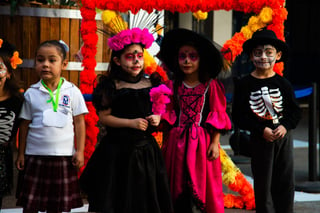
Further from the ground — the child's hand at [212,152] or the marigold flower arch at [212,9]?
the marigold flower arch at [212,9]

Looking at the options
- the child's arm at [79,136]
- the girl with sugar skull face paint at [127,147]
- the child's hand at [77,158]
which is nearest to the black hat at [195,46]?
the girl with sugar skull face paint at [127,147]

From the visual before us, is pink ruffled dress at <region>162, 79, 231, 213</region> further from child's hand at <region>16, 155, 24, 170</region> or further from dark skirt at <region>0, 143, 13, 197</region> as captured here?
dark skirt at <region>0, 143, 13, 197</region>

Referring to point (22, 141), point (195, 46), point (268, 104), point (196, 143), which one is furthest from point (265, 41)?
point (22, 141)

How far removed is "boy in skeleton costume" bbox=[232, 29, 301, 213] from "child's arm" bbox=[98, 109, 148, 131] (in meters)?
0.99

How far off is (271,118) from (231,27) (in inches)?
305

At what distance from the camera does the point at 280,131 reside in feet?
14.4

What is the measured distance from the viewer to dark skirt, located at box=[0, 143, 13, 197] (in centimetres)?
418

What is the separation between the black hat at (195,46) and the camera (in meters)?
4.22

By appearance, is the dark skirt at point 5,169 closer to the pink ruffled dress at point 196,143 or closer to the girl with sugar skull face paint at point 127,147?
the girl with sugar skull face paint at point 127,147

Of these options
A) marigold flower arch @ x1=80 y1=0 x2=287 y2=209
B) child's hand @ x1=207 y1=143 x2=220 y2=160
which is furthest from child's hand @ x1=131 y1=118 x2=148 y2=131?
marigold flower arch @ x1=80 y1=0 x2=287 y2=209

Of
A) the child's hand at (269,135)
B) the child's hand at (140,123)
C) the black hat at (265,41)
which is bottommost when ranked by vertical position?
the child's hand at (269,135)

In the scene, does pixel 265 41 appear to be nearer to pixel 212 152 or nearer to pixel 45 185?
pixel 212 152

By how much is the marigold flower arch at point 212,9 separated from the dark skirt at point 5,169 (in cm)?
107

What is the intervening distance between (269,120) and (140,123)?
1150mm
